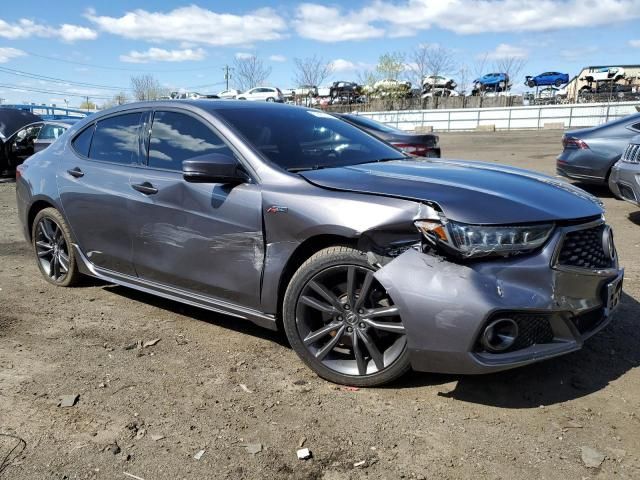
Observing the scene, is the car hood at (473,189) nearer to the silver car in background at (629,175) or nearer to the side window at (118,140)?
the side window at (118,140)

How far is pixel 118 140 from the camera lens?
4484mm

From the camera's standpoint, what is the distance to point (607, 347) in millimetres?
3635

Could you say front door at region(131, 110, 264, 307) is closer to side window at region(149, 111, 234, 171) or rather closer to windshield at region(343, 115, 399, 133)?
side window at region(149, 111, 234, 171)

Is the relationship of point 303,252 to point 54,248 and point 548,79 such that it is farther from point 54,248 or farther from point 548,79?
point 548,79

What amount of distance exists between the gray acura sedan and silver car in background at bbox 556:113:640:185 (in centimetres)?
581

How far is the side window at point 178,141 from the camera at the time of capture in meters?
3.82

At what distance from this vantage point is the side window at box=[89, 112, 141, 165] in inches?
170

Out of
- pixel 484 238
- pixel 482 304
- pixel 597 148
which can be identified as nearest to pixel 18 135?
pixel 597 148

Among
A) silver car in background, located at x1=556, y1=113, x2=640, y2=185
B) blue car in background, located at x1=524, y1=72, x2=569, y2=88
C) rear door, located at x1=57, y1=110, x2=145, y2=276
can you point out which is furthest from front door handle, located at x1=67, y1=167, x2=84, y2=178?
blue car in background, located at x1=524, y1=72, x2=569, y2=88

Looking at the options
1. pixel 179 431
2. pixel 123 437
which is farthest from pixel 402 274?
pixel 123 437

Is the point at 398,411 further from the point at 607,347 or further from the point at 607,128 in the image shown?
the point at 607,128

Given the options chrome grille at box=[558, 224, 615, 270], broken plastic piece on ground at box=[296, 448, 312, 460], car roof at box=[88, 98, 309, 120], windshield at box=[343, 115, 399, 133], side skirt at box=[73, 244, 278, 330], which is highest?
car roof at box=[88, 98, 309, 120]

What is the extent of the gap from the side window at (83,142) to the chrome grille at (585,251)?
370cm

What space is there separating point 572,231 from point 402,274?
0.91 meters
